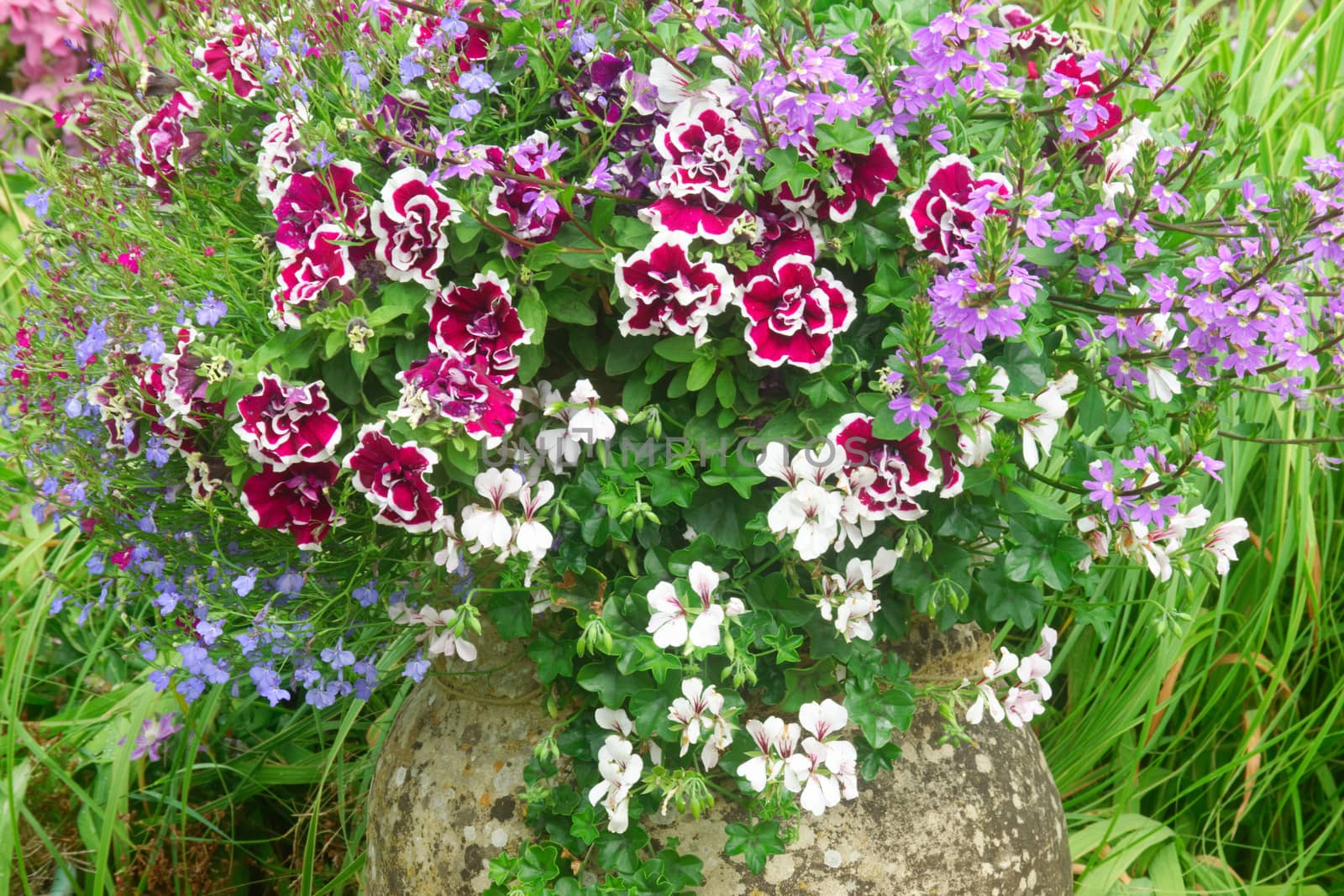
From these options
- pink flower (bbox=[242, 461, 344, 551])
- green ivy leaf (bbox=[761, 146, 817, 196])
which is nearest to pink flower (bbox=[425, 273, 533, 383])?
pink flower (bbox=[242, 461, 344, 551])

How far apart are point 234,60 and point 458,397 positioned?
2.05 feet

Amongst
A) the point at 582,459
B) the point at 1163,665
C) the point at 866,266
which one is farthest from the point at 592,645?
the point at 1163,665

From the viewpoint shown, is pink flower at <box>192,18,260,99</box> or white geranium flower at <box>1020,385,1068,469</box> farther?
→ pink flower at <box>192,18,260,99</box>

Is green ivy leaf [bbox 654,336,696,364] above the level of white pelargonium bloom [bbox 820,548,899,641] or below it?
above

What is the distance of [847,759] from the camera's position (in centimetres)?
139

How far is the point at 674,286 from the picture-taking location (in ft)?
4.27

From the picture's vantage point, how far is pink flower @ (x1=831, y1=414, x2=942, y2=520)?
1309 millimetres

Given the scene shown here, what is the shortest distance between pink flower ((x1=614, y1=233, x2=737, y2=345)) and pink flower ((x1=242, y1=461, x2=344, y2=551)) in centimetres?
42

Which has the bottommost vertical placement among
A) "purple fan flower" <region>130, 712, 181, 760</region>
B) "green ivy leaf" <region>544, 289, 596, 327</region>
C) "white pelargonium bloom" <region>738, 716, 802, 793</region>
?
"purple fan flower" <region>130, 712, 181, 760</region>

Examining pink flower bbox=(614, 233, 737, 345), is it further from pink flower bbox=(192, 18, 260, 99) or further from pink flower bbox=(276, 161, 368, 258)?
pink flower bbox=(192, 18, 260, 99)

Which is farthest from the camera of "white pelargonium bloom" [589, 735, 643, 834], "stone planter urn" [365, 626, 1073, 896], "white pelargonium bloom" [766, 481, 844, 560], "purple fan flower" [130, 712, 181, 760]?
"purple fan flower" [130, 712, 181, 760]

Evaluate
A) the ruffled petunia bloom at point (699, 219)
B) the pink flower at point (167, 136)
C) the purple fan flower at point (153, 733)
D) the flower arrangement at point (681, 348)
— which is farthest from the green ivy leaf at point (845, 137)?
the purple fan flower at point (153, 733)

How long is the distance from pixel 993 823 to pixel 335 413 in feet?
3.47

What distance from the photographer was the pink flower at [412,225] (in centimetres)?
131
